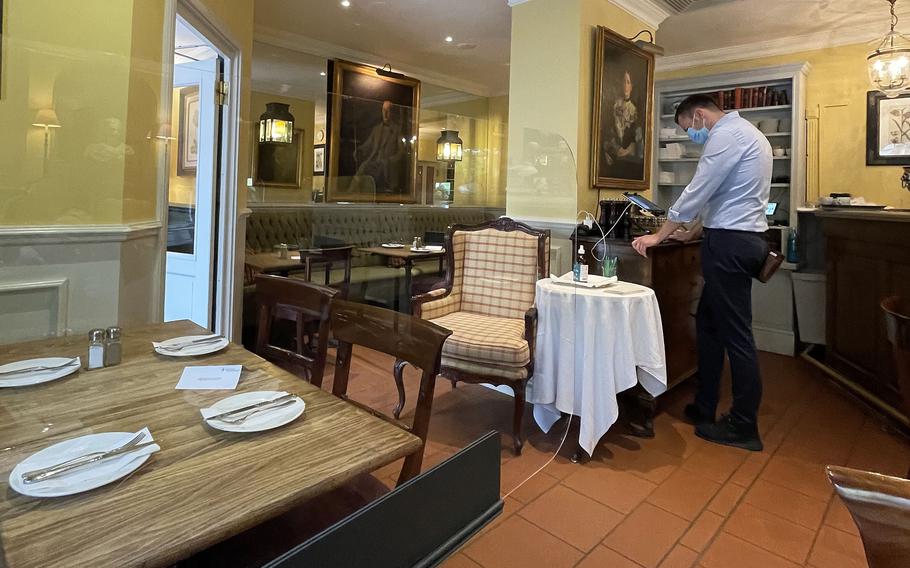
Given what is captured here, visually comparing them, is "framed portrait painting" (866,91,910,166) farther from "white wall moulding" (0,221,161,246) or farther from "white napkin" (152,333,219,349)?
"white wall moulding" (0,221,161,246)

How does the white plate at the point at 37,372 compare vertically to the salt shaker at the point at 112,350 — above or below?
below

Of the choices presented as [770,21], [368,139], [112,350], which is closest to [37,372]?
[112,350]

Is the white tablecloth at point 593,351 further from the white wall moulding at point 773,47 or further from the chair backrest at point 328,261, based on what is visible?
the white wall moulding at point 773,47

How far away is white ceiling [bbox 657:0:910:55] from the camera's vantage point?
3611mm

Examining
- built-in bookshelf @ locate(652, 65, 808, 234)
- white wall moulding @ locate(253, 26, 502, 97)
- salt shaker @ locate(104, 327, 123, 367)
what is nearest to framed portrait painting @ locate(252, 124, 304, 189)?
white wall moulding @ locate(253, 26, 502, 97)

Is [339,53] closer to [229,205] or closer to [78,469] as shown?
[229,205]

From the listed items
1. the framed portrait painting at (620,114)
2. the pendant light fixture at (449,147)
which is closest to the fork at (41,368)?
the framed portrait painting at (620,114)

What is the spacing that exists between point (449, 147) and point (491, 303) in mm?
2996

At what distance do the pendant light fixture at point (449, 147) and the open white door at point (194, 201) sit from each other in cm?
252

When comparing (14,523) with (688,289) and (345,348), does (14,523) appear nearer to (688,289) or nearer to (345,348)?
(345,348)

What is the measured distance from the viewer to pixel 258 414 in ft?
3.40

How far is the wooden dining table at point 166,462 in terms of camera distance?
2.15ft

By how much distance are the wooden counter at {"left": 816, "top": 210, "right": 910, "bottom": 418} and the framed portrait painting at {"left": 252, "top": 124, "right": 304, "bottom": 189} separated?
13.1ft

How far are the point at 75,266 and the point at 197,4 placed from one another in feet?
4.37
